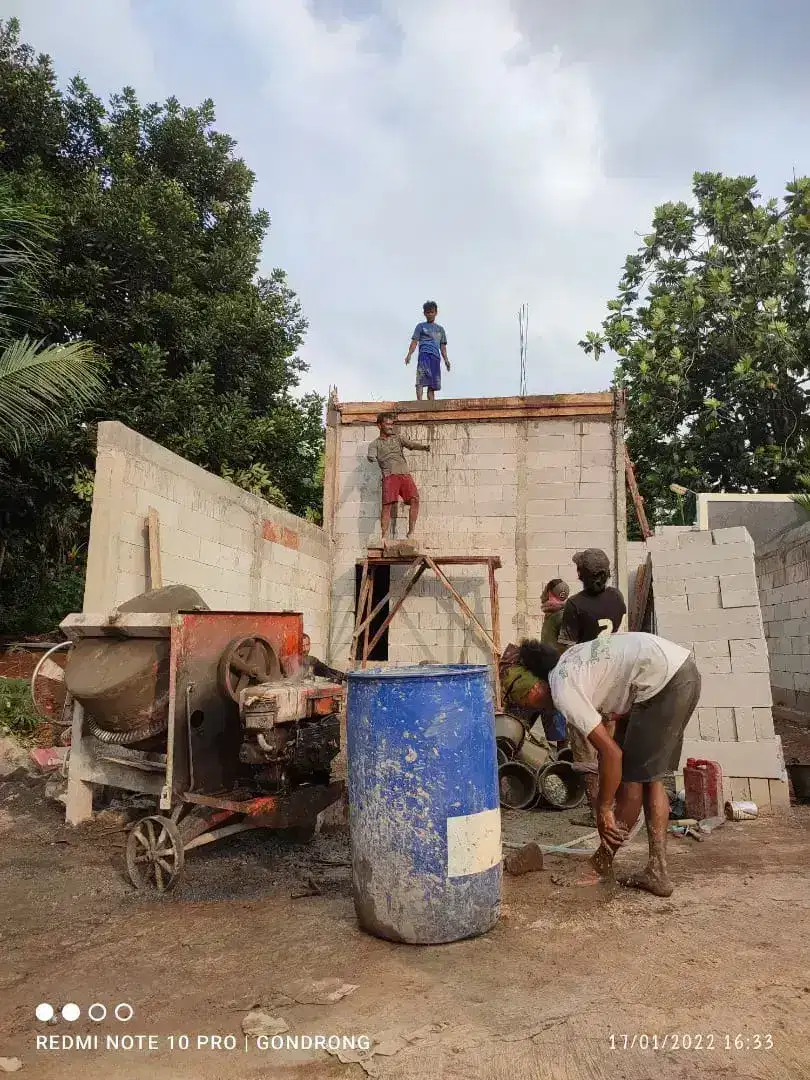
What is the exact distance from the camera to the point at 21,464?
37.7 feet

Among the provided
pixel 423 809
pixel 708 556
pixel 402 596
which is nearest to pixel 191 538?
pixel 402 596

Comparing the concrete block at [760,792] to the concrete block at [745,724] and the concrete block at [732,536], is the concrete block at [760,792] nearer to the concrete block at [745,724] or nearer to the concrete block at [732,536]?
the concrete block at [745,724]

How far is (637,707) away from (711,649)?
2897 mm

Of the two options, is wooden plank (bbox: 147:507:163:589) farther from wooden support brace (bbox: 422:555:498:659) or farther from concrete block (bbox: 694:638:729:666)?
concrete block (bbox: 694:638:729:666)

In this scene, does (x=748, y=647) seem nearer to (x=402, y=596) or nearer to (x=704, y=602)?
(x=704, y=602)

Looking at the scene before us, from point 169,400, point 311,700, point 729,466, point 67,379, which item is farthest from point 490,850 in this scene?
point 729,466

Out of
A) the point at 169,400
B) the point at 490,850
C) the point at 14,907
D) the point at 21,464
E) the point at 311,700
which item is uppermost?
the point at 169,400

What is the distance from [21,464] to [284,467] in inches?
174

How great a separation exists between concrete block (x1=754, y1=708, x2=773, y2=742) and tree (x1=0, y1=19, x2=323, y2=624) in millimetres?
9057

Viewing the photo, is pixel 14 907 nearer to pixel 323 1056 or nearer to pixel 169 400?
pixel 323 1056

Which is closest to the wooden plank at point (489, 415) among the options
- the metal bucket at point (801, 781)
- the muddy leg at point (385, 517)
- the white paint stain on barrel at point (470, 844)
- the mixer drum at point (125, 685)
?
the muddy leg at point (385, 517)

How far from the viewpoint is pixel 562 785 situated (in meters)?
5.72

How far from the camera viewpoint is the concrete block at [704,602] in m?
6.30

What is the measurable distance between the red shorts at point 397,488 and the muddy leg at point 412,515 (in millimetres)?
77
